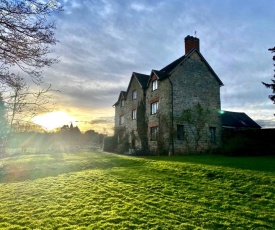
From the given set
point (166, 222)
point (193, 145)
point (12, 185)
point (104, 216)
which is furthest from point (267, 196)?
point (193, 145)

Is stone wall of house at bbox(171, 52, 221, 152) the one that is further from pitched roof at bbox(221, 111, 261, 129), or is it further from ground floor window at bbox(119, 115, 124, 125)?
ground floor window at bbox(119, 115, 124, 125)

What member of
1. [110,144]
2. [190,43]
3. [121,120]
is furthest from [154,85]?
[110,144]

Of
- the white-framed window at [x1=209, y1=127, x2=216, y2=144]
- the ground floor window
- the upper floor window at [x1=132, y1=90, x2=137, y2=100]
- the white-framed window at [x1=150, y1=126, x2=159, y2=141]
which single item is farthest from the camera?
the ground floor window

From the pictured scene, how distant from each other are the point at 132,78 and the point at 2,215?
2868 cm

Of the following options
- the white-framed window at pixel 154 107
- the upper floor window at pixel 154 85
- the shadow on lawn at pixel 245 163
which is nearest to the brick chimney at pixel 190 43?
the upper floor window at pixel 154 85

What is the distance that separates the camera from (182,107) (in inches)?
1021

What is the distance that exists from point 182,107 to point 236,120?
11.5 metres

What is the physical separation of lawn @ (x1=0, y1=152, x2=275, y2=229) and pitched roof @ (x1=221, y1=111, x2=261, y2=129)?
20.6m

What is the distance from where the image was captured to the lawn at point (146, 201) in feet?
21.2

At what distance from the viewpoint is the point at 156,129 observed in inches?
1096

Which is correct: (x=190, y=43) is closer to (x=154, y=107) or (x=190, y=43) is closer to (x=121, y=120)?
(x=154, y=107)

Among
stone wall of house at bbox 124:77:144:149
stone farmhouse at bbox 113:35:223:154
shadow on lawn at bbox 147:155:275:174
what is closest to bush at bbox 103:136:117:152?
stone wall of house at bbox 124:77:144:149

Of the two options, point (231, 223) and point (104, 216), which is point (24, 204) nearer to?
point (104, 216)

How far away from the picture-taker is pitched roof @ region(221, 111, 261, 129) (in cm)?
3153
